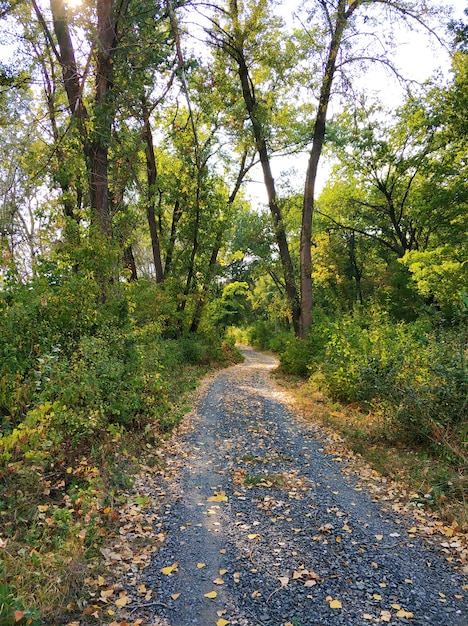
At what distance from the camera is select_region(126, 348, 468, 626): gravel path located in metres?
2.89

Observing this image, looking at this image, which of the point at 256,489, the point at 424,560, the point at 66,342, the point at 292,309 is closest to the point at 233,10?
the point at 292,309

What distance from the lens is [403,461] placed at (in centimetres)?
540

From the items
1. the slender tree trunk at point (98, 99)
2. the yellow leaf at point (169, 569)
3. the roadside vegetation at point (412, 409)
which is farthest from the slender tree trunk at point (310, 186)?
the yellow leaf at point (169, 569)

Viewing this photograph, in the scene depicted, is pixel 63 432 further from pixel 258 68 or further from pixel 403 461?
pixel 258 68

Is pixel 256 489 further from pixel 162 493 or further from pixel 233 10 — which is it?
pixel 233 10

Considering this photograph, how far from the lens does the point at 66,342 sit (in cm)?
601

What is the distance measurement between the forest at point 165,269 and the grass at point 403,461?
0.12ft

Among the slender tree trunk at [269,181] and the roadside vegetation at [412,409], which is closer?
the roadside vegetation at [412,409]

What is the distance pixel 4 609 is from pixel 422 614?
2855mm

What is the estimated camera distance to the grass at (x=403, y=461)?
439 cm

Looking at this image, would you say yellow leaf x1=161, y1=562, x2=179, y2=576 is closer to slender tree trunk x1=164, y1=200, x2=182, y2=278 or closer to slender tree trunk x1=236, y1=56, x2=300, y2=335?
slender tree trunk x1=236, y1=56, x2=300, y2=335

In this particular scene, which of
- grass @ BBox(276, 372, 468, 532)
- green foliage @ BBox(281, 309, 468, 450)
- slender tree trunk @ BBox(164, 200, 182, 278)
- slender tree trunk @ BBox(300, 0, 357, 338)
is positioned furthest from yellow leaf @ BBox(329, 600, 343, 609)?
slender tree trunk @ BBox(164, 200, 182, 278)

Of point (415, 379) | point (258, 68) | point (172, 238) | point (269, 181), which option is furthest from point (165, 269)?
point (415, 379)

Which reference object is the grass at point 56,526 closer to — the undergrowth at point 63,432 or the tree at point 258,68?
the undergrowth at point 63,432
